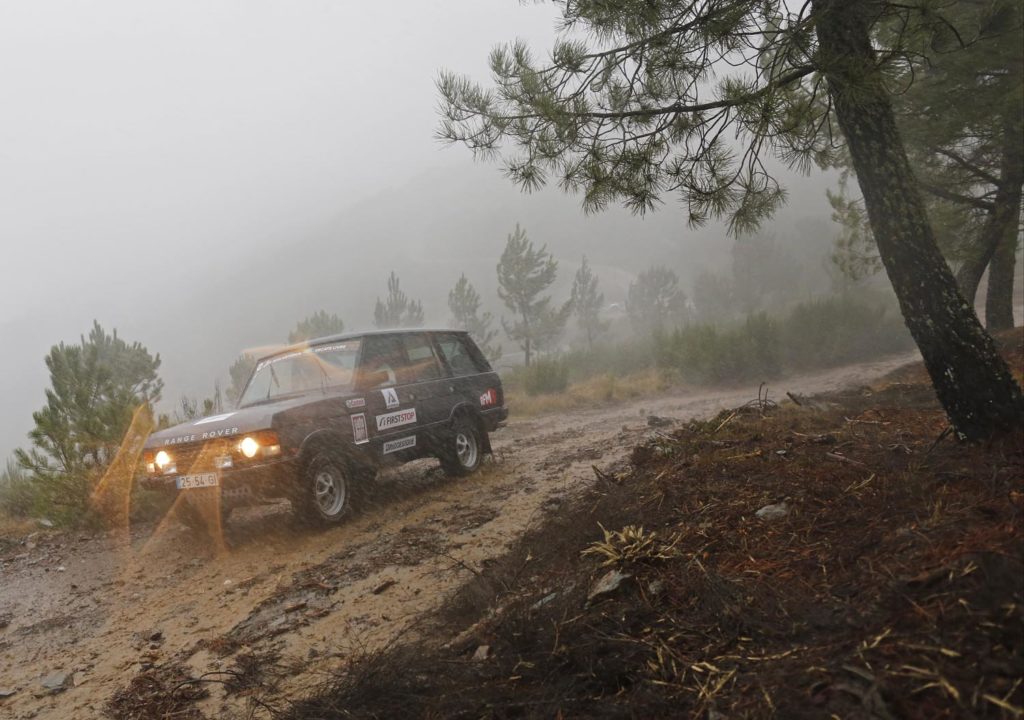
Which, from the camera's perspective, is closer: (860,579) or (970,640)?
(970,640)

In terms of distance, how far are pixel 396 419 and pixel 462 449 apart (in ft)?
4.46

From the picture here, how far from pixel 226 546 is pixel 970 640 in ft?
18.6

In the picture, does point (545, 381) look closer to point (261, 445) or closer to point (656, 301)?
point (261, 445)

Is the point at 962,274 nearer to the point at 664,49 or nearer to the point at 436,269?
the point at 664,49

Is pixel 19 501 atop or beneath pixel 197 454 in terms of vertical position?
beneath

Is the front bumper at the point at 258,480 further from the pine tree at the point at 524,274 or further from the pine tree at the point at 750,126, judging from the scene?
the pine tree at the point at 524,274

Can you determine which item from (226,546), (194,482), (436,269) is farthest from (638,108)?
(436,269)

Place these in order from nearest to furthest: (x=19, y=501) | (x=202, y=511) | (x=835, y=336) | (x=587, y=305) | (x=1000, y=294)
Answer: (x=202, y=511), (x=19, y=501), (x=1000, y=294), (x=835, y=336), (x=587, y=305)

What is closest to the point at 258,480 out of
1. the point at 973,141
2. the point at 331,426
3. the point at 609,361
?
the point at 331,426

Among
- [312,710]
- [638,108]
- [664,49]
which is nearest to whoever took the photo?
[312,710]

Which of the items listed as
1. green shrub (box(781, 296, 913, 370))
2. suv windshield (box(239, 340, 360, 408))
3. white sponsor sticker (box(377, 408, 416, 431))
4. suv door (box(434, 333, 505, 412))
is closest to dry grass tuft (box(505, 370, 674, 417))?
green shrub (box(781, 296, 913, 370))

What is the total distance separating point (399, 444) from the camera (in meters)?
6.46

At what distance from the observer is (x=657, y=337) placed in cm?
2164

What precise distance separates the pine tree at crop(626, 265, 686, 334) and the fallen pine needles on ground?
2071 inches
